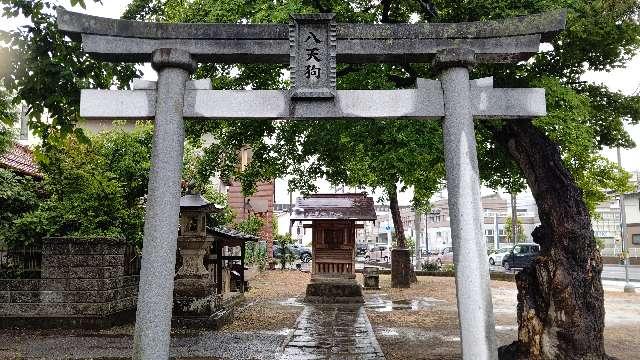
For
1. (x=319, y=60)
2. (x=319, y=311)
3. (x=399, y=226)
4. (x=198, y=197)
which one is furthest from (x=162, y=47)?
(x=399, y=226)

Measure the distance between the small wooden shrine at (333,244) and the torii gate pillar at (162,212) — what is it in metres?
13.2

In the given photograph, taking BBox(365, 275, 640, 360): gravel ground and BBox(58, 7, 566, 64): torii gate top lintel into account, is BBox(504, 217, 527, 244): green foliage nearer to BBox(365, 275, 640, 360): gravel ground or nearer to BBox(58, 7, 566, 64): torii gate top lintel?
BBox(365, 275, 640, 360): gravel ground

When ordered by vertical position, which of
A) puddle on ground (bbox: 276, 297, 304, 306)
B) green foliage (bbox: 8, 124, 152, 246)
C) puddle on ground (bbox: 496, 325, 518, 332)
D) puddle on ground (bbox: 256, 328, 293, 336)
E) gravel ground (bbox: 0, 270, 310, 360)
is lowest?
puddle on ground (bbox: 276, 297, 304, 306)

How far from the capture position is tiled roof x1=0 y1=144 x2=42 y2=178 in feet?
44.4

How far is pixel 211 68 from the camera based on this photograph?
10.5 m

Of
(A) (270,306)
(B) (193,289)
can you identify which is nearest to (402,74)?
(B) (193,289)

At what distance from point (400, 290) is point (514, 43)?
17312 millimetres

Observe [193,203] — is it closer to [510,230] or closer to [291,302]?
[291,302]

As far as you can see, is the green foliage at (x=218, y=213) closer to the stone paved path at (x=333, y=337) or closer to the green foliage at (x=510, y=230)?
the stone paved path at (x=333, y=337)

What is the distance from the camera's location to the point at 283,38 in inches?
242

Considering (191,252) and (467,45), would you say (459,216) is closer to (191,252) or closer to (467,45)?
(467,45)

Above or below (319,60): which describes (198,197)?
below

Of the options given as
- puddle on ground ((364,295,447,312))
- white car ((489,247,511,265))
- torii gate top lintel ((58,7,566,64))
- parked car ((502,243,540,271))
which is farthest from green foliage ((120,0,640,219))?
white car ((489,247,511,265))

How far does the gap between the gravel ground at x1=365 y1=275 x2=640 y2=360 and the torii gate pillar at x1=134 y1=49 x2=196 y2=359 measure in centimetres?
488
